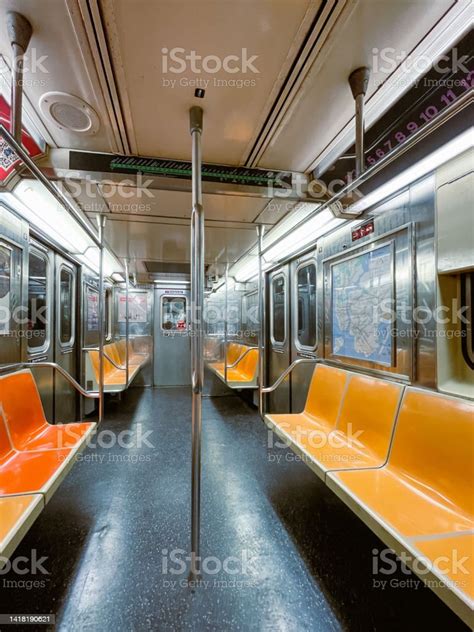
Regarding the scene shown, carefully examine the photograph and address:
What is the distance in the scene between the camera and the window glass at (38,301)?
287 centimetres

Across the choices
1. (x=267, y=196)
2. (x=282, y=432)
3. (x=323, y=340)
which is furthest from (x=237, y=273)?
(x=282, y=432)

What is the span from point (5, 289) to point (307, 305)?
2839 mm

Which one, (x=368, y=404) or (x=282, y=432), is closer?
(x=368, y=404)

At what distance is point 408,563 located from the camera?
43.3 inches

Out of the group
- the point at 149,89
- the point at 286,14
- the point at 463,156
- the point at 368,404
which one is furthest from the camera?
the point at 368,404

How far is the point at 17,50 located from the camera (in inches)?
50.2

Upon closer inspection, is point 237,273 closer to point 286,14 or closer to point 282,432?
point 282,432

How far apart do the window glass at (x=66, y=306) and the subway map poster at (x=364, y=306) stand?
311 centimetres

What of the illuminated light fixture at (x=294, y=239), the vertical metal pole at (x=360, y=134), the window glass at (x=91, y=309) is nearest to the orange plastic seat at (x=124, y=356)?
the window glass at (x=91, y=309)

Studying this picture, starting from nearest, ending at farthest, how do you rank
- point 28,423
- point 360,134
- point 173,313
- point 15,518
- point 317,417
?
point 15,518 → point 360,134 → point 28,423 → point 317,417 → point 173,313

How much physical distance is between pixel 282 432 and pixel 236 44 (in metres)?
2.36

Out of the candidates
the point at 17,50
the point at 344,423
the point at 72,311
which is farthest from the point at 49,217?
the point at 344,423

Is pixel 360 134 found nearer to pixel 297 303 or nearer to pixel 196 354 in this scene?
pixel 196 354

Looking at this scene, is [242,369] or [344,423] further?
[242,369]
